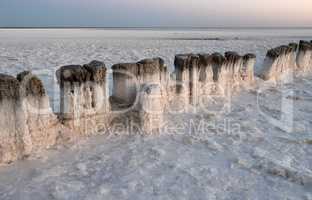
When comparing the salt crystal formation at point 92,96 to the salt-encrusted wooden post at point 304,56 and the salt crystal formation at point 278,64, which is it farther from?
the salt-encrusted wooden post at point 304,56

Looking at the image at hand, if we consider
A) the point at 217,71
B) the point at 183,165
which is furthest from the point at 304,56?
the point at 183,165

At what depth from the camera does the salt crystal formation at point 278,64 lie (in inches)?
236

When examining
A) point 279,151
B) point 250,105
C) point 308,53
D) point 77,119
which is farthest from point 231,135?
point 308,53

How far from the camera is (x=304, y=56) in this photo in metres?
7.53

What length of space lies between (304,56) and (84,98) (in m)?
A: 6.45

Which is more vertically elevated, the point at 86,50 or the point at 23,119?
the point at 86,50

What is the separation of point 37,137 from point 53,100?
1974mm

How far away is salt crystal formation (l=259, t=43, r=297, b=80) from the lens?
5.99 metres

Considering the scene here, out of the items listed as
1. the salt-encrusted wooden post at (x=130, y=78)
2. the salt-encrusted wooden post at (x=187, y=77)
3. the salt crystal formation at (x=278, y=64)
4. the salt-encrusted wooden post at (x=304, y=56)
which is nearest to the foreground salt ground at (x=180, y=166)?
the salt-encrusted wooden post at (x=130, y=78)

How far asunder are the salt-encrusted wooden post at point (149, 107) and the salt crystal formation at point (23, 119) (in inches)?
34.7

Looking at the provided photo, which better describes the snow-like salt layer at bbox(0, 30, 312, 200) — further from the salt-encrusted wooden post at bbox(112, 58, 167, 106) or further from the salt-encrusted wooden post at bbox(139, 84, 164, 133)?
the salt-encrusted wooden post at bbox(112, 58, 167, 106)

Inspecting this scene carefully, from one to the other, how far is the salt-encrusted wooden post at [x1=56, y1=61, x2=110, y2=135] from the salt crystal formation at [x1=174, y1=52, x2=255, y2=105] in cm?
137

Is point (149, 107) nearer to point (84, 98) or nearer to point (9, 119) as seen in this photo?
point (84, 98)

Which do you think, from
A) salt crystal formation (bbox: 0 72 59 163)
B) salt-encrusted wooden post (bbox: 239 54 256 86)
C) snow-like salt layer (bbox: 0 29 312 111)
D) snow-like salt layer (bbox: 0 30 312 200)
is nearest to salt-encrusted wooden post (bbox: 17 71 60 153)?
salt crystal formation (bbox: 0 72 59 163)
